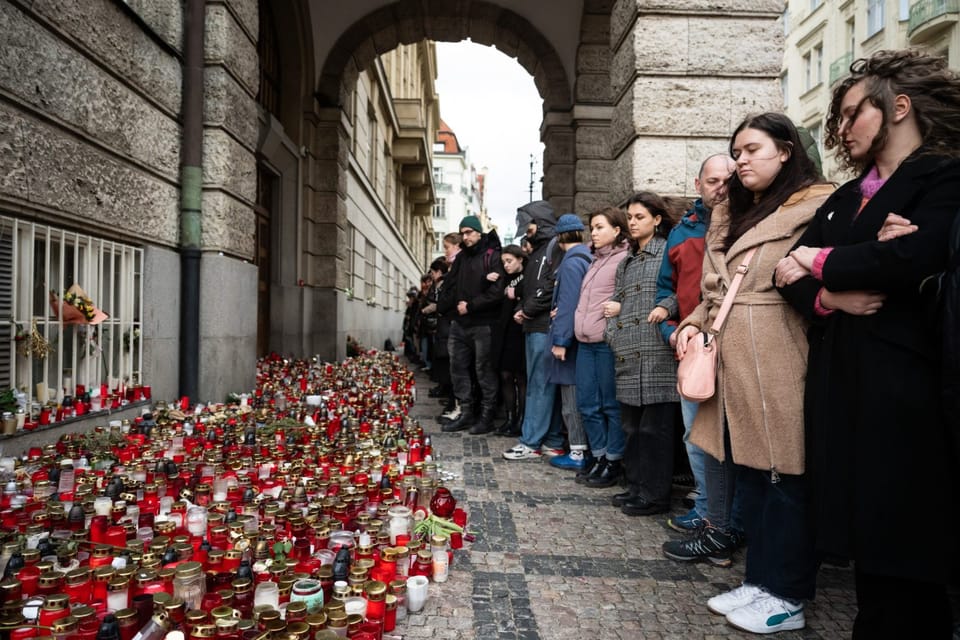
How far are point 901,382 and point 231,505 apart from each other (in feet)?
9.59

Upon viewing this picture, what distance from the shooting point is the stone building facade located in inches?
179

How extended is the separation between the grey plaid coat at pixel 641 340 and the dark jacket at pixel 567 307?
28.0 inches

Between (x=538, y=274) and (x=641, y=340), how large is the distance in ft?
6.25

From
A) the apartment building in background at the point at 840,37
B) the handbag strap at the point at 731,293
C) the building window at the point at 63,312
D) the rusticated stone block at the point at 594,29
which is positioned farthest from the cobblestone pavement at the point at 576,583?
the apartment building in background at the point at 840,37

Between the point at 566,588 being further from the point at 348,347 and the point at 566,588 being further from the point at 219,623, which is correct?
the point at 348,347

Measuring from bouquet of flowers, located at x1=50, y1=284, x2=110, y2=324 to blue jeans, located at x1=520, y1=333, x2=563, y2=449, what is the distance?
354cm

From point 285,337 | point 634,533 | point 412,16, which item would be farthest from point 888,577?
point 412,16

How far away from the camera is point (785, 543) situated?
2.52m

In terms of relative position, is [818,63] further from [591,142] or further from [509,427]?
[509,427]

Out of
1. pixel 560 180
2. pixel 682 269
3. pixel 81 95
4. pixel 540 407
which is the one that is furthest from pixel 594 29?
pixel 682 269

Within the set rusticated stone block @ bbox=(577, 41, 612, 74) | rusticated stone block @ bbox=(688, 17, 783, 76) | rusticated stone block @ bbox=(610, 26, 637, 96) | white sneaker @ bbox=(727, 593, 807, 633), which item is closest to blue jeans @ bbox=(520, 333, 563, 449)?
rusticated stone block @ bbox=(610, 26, 637, 96)

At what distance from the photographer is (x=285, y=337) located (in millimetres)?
10875

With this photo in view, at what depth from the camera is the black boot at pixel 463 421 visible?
6.71 m

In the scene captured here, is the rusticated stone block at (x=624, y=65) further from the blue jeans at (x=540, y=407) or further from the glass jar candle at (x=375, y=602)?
the glass jar candle at (x=375, y=602)
